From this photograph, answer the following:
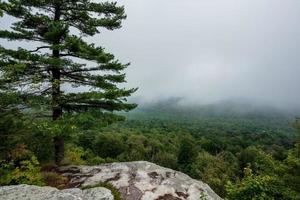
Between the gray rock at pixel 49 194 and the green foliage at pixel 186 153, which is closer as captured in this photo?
the gray rock at pixel 49 194

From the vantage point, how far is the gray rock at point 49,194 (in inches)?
451

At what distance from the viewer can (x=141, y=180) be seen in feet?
50.6

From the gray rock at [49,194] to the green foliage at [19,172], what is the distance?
2.39 metres

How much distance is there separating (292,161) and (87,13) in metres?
18.7

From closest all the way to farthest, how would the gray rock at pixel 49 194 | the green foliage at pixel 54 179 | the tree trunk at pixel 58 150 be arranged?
the gray rock at pixel 49 194
the green foliage at pixel 54 179
the tree trunk at pixel 58 150

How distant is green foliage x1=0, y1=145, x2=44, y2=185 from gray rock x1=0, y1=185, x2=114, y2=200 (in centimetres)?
239

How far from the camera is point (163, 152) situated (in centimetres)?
9262

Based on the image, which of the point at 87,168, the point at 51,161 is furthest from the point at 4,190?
Result: the point at 51,161

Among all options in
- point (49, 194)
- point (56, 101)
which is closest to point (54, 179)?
point (56, 101)

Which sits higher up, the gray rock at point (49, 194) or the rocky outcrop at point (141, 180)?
the gray rock at point (49, 194)

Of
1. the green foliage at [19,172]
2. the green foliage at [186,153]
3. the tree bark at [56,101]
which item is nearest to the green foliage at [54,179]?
the green foliage at [19,172]

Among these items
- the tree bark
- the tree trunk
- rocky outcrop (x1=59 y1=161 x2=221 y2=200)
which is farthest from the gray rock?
the tree trunk

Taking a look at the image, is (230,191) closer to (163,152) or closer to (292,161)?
(292,161)

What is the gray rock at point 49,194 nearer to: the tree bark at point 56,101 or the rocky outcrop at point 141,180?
the rocky outcrop at point 141,180
